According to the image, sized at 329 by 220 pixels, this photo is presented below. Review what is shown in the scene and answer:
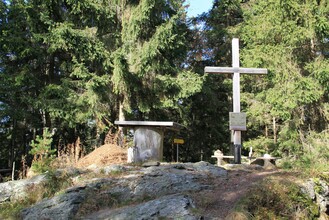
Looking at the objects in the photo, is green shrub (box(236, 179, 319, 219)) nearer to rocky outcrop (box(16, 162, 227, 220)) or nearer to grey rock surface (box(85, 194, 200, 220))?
grey rock surface (box(85, 194, 200, 220))

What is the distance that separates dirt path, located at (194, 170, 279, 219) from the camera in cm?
488

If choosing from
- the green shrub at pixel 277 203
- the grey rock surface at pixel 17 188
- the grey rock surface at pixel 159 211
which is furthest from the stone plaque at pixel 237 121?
the grey rock surface at pixel 17 188

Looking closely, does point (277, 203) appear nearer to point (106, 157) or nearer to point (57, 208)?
point (57, 208)

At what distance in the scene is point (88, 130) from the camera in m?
19.8

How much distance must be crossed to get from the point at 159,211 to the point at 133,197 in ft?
3.84

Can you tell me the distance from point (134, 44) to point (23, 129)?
8.80m

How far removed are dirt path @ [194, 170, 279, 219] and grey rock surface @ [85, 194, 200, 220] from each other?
254mm

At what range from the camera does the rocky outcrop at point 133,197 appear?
4957mm

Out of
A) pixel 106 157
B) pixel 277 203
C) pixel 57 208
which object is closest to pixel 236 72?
pixel 106 157

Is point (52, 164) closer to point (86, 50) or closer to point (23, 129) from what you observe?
point (86, 50)

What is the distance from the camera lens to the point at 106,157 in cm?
902

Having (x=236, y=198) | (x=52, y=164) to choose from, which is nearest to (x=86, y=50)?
(x=52, y=164)

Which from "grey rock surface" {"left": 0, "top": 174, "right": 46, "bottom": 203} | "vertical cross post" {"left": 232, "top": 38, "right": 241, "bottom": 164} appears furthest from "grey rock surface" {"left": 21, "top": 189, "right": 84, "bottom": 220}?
"vertical cross post" {"left": 232, "top": 38, "right": 241, "bottom": 164}

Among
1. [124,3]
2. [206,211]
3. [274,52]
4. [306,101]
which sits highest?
[124,3]
